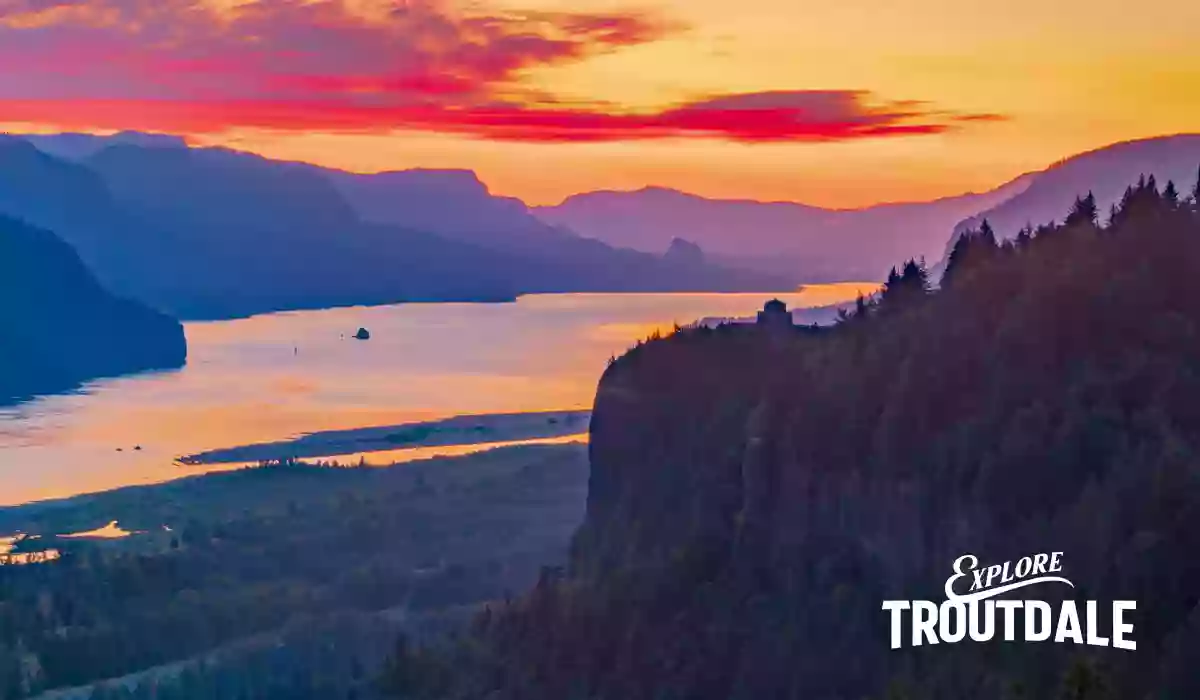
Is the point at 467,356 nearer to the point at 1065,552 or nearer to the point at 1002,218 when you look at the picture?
the point at 1002,218

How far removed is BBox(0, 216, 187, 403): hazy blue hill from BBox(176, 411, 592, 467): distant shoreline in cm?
5455

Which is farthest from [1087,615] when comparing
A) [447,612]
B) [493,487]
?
[493,487]

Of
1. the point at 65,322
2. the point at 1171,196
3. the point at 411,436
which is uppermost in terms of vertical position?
the point at 1171,196

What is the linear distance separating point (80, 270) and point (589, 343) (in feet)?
173

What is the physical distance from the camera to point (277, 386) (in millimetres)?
141500

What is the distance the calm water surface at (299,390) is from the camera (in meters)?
107

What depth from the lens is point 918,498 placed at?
3938 centimetres

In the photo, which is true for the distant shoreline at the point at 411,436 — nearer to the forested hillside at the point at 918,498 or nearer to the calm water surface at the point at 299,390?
the calm water surface at the point at 299,390

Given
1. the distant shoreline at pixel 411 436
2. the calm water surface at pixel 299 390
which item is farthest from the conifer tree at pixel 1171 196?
the distant shoreline at pixel 411 436

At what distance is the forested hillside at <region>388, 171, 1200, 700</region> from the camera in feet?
108

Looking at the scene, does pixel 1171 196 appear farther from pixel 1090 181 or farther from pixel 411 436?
pixel 411 436

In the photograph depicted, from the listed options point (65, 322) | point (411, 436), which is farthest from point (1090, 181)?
point (65, 322)

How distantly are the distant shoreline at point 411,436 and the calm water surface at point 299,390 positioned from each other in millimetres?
2468

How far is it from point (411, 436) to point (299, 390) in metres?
28.9
